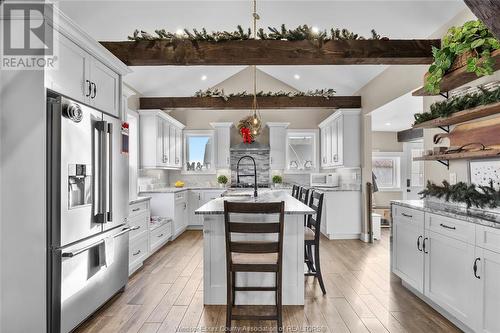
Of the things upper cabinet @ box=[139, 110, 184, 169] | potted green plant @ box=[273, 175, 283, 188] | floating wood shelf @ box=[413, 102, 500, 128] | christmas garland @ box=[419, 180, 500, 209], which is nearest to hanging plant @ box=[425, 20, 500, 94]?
floating wood shelf @ box=[413, 102, 500, 128]

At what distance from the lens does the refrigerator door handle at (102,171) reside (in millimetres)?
2717

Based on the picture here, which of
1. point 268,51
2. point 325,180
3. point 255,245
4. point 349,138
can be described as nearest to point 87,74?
point 268,51

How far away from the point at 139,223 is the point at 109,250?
123cm

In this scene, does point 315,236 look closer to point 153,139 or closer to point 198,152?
point 153,139

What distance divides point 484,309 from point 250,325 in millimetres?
1725

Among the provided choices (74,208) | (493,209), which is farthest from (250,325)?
(493,209)

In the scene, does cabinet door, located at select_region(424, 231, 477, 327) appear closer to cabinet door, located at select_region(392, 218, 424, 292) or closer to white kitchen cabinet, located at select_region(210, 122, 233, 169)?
cabinet door, located at select_region(392, 218, 424, 292)

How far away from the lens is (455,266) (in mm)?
2475

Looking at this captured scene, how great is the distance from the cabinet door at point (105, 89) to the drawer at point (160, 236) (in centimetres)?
224

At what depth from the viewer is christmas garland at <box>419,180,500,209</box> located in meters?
2.44

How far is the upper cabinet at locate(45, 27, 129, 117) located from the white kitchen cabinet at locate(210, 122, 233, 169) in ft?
13.8

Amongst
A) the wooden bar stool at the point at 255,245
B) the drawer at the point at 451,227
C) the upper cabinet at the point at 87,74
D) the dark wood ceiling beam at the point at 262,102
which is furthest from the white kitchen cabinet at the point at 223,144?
the drawer at the point at 451,227

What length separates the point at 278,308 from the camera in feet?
8.32

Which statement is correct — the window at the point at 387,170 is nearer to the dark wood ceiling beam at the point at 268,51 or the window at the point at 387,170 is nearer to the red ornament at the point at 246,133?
the red ornament at the point at 246,133
